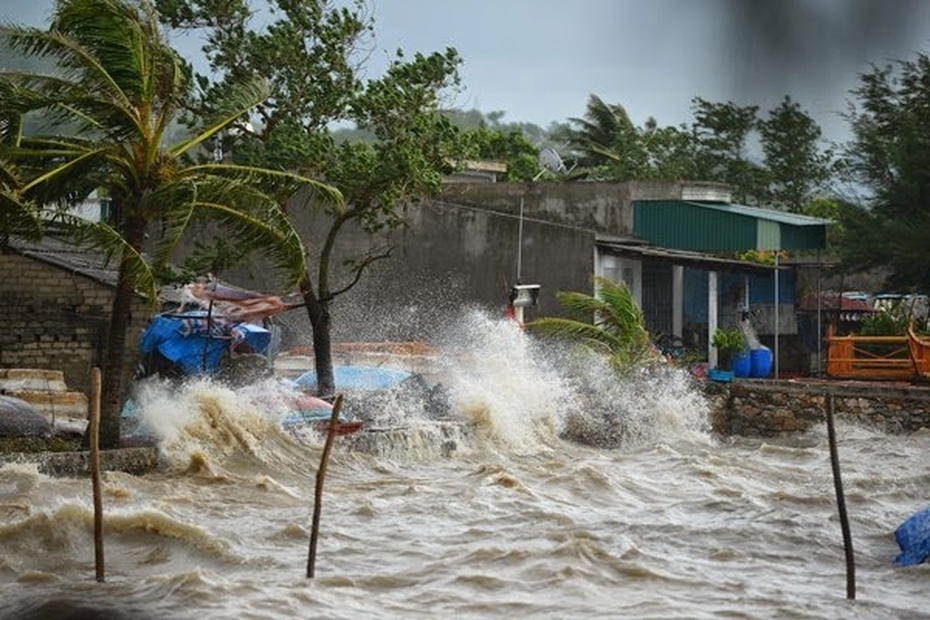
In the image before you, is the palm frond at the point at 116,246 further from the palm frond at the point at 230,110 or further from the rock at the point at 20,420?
the rock at the point at 20,420

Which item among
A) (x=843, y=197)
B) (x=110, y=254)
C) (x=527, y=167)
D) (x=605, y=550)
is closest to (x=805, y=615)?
(x=605, y=550)

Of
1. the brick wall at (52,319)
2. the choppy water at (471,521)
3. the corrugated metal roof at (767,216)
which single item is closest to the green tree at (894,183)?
the corrugated metal roof at (767,216)

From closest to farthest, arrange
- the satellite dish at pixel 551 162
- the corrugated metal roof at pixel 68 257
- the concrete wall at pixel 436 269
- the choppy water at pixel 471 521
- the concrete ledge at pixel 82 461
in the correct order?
1. the choppy water at pixel 471 521
2. the concrete ledge at pixel 82 461
3. the corrugated metal roof at pixel 68 257
4. the concrete wall at pixel 436 269
5. the satellite dish at pixel 551 162

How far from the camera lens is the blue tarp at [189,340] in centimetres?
2042

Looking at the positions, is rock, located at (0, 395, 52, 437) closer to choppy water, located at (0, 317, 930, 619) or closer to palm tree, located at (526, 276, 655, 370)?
choppy water, located at (0, 317, 930, 619)

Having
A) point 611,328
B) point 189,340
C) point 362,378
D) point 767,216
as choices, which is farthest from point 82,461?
point 767,216

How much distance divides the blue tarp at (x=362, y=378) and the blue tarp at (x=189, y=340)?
58.7 inches

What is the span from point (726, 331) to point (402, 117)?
1052 centimetres

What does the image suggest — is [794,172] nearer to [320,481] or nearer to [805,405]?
[805,405]

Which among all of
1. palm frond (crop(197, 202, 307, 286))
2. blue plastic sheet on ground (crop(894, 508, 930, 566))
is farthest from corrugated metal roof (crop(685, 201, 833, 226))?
blue plastic sheet on ground (crop(894, 508, 930, 566))

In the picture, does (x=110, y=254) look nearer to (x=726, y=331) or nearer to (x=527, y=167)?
(x=726, y=331)

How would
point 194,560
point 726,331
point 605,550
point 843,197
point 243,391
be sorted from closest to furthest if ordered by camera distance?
point 194,560, point 605,550, point 243,391, point 726,331, point 843,197

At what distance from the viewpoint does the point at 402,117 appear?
20.8 meters

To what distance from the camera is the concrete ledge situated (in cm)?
1489
